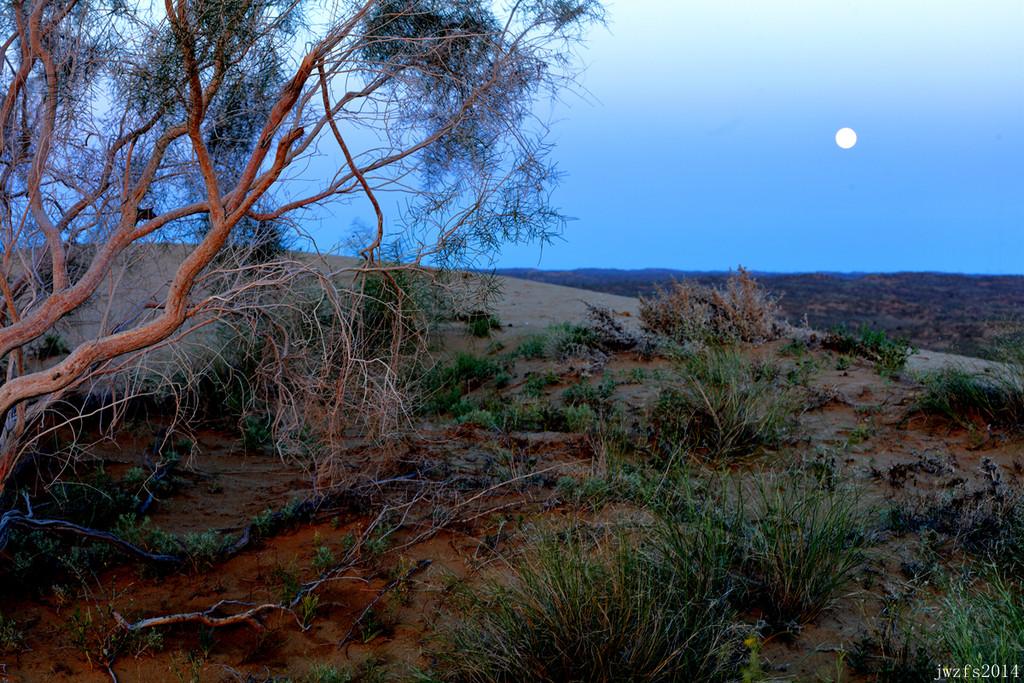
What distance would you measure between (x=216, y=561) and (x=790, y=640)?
3.57 meters

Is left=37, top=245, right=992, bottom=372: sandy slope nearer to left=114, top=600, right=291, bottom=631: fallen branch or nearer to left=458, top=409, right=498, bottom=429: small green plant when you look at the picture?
left=458, top=409, right=498, bottom=429: small green plant

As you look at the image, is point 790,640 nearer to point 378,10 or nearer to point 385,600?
point 385,600

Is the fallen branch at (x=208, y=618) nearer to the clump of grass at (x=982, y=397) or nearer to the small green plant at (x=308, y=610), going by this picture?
the small green plant at (x=308, y=610)

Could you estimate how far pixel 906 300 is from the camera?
117 ft

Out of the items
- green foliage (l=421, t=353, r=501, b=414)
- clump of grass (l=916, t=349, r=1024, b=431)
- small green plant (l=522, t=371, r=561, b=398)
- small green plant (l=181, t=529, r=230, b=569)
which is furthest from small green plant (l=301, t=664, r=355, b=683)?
clump of grass (l=916, t=349, r=1024, b=431)

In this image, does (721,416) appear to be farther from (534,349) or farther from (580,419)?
(534,349)

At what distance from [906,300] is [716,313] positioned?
26.9 metres

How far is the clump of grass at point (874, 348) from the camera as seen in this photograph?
33.0 feet

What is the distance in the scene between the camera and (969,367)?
1040 cm

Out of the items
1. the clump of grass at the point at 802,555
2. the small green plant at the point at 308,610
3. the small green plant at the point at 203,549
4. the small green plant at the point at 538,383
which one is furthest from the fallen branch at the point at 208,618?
the small green plant at the point at 538,383

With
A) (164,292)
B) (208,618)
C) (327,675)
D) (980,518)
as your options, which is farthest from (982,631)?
(164,292)

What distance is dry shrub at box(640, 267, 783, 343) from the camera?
11727 millimetres

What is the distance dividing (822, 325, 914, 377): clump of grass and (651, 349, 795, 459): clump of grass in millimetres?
2682

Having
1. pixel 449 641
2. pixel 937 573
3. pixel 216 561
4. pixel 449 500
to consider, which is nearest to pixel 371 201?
pixel 449 500
